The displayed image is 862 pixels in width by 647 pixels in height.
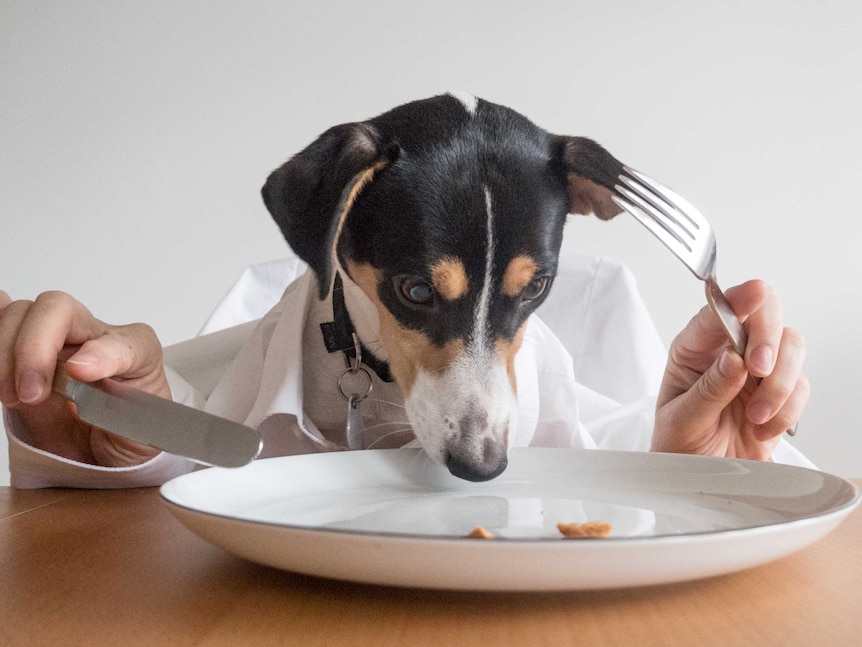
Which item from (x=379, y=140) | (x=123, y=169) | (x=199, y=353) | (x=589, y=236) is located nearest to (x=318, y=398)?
(x=379, y=140)

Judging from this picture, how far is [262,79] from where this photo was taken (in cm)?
307

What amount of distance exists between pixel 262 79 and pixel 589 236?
1.28 metres

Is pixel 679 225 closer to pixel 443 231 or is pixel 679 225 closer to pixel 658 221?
pixel 658 221

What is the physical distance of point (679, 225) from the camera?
3.12 ft

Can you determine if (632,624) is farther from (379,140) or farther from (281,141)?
(281,141)

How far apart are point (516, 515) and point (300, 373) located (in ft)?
1.71

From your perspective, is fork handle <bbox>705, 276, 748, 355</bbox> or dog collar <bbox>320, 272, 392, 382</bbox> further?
dog collar <bbox>320, 272, 392, 382</bbox>

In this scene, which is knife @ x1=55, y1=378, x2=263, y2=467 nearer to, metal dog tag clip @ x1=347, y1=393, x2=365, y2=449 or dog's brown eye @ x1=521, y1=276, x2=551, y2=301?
metal dog tag clip @ x1=347, y1=393, x2=365, y2=449

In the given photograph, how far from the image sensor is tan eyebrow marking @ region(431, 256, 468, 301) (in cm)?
100

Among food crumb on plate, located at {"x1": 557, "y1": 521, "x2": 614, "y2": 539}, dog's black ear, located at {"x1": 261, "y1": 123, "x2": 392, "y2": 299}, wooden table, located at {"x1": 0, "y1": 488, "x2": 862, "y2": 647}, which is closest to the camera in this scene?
wooden table, located at {"x1": 0, "y1": 488, "x2": 862, "y2": 647}

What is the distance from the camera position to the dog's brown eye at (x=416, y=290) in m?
1.03

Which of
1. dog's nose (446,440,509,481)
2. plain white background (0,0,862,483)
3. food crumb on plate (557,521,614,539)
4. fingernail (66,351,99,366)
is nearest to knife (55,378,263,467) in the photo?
fingernail (66,351,99,366)

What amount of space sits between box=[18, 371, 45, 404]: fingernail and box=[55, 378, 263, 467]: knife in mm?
64

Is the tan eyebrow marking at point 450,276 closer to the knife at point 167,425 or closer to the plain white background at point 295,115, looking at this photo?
the knife at point 167,425
